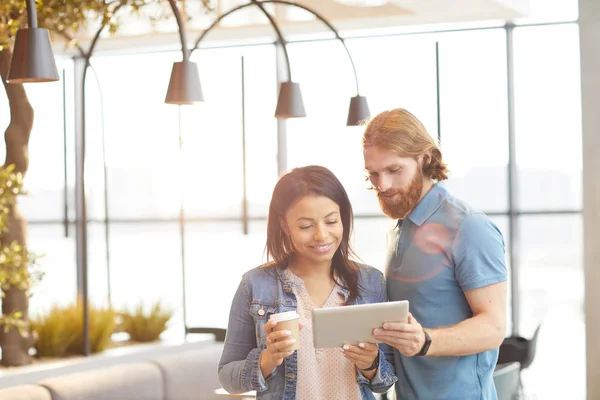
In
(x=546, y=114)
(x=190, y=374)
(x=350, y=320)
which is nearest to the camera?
(x=350, y=320)

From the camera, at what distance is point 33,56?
3.54 metres

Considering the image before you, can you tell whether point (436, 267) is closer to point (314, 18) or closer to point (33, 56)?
point (33, 56)

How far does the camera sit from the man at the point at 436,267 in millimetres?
2631

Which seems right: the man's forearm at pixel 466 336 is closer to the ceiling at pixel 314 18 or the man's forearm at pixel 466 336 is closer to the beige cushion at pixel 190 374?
the beige cushion at pixel 190 374

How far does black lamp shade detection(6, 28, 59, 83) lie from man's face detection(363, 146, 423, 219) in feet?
4.74

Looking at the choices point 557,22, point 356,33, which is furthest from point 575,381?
point 356,33

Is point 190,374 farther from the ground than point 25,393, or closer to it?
closer to it

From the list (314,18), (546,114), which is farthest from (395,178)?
(546,114)

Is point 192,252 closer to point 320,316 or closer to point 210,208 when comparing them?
point 210,208

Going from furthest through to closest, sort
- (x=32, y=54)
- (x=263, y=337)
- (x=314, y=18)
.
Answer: (x=314, y=18)
(x=32, y=54)
(x=263, y=337)

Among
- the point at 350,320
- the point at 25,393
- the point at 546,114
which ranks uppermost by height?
the point at 546,114

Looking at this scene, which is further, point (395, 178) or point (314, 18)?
point (314, 18)

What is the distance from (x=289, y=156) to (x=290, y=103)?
3.88 metres

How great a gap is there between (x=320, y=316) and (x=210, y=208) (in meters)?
7.93
